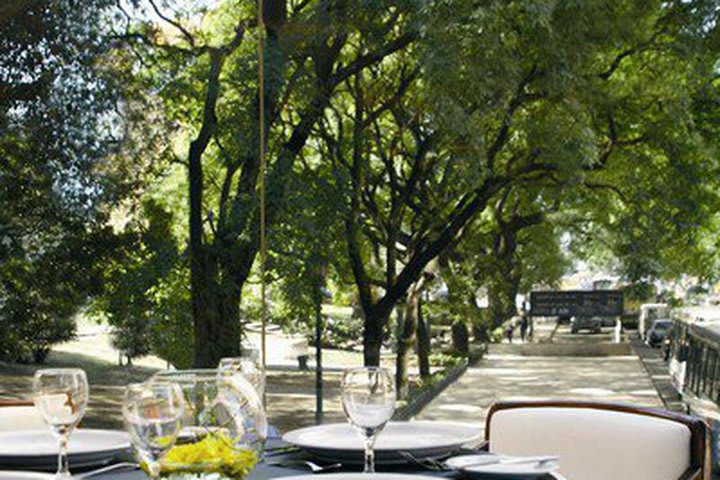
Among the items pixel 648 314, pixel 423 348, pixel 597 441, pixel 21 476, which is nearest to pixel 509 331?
pixel 648 314

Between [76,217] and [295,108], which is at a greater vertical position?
[295,108]

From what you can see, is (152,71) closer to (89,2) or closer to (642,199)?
(89,2)

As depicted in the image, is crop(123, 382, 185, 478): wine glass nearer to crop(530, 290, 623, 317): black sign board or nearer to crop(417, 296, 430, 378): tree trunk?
crop(417, 296, 430, 378): tree trunk

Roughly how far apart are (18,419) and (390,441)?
1.21m

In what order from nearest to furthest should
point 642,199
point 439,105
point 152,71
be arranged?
point 152,71, point 439,105, point 642,199

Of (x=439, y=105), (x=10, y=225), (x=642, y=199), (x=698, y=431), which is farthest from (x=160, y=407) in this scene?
(x=642, y=199)

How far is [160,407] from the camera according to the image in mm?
1452

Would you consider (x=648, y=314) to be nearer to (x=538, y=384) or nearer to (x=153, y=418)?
(x=538, y=384)

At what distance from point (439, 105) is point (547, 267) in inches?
656

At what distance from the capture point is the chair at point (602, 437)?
260cm

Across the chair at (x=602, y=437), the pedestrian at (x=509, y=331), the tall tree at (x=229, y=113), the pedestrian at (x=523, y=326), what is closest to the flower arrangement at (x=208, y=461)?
the chair at (x=602, y=437)

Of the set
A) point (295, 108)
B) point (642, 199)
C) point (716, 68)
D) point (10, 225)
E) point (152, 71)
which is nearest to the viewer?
point (10, 225)

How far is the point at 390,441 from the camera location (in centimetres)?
211

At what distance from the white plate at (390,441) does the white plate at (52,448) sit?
1.10 feet
